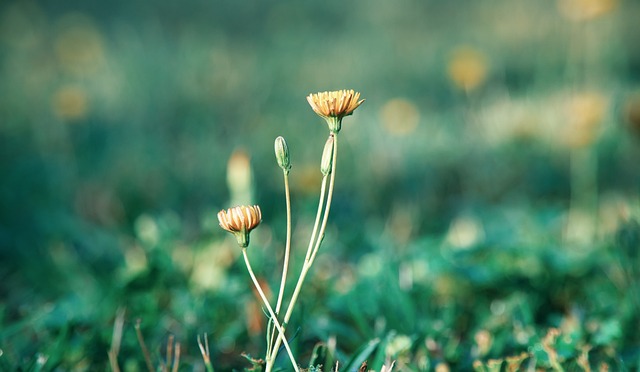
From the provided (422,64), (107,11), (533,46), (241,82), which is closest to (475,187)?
(241,82)

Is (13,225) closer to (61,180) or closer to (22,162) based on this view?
(61,180)

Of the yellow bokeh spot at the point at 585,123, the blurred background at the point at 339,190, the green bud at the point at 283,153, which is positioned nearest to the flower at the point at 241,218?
the green bud at the point at 283,153

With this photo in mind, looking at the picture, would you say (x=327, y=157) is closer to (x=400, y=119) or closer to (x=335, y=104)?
(x=335, y=104)

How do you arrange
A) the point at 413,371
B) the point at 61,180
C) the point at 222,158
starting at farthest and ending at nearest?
the point at 222,158
the point at 61,180
the point at 413,371

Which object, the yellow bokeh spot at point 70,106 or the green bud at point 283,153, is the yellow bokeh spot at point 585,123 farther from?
the yellow bokeh spot at point 70,106

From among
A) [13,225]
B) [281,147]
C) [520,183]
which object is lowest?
[520,183]

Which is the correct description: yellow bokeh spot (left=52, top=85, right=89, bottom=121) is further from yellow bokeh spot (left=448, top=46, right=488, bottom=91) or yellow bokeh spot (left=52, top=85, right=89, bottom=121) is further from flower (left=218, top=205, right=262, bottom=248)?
flower (left=218, top=205, right=262, bottom=248)
